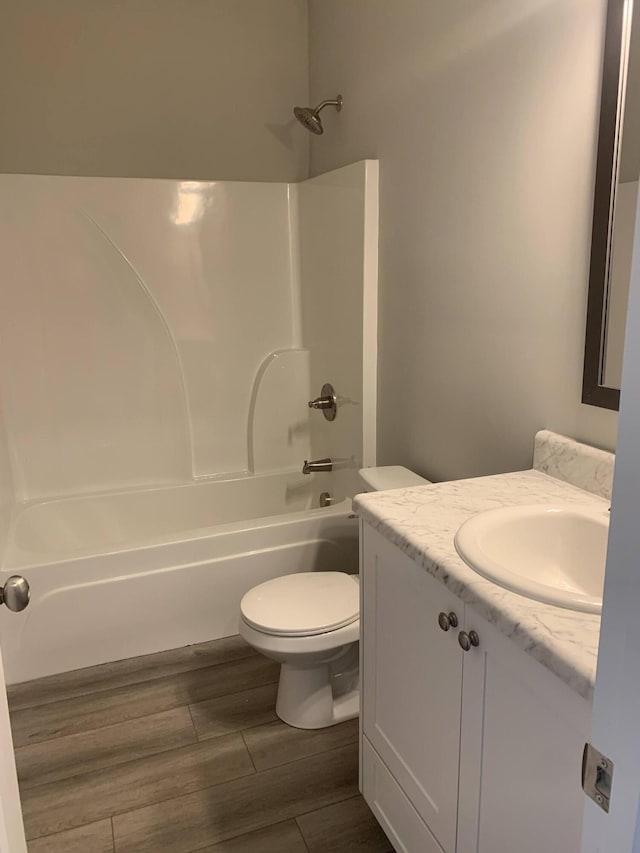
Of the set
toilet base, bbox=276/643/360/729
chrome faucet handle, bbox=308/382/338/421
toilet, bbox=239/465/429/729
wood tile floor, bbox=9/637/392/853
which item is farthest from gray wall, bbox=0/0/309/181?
toilet base, bbox=276/643/360/729

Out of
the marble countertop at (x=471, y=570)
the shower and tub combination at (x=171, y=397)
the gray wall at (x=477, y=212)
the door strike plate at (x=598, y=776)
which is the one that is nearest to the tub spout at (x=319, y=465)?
the shower and tub combination at (x=171, y=397)

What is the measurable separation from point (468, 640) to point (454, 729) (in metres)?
0.21

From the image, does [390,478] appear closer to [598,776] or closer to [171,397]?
[171,397]

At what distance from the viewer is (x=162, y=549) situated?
2.32 m

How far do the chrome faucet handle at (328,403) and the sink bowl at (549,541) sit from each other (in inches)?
60.2

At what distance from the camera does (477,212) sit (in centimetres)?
185

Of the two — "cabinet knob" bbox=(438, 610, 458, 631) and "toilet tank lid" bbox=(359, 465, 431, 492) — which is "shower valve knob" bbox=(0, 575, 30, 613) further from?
"toilet tank lid" bbox=(359, 465, 431, 492)

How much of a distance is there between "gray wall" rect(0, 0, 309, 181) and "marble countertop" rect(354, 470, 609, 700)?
7.20 ft

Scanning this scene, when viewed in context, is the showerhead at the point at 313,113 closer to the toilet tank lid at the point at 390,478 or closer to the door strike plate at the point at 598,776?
the toilet tank lid at the point at 390,478

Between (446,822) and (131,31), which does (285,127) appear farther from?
(446,822)

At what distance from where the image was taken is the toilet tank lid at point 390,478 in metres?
2.15

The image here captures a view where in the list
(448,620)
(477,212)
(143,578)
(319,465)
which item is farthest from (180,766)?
(477,212)

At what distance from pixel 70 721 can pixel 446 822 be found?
52.6 inches

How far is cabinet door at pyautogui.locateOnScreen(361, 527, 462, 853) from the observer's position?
1.19m
